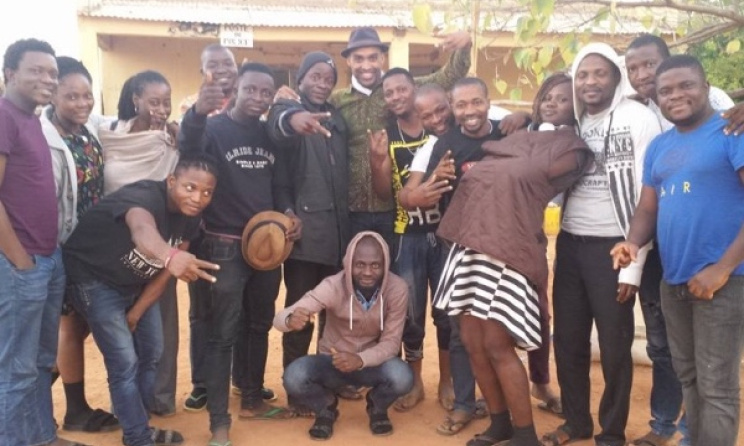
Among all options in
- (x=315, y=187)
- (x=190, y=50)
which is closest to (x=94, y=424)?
(x=315, y=187)

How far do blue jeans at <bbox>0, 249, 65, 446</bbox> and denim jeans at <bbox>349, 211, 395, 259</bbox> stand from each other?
1.79 metres

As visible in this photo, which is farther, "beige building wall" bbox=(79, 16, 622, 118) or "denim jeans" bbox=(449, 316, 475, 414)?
"beige building wall" bbox=(79, 16, 622, 118)

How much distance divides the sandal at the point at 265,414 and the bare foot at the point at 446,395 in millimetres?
967

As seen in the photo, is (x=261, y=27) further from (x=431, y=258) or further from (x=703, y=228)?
(x=703, y=228)

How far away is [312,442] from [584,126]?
236cm

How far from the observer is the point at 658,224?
3238 millimetres

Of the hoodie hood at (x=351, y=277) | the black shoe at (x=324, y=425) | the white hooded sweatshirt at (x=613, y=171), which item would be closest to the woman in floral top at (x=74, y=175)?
the black shoe at (x=324, y=425)

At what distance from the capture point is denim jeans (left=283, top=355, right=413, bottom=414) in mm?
4164

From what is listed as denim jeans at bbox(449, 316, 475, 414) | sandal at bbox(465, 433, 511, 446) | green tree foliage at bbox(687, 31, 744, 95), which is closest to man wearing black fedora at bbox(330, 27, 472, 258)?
denim jeans at bbox(449, 316, 475, 414)

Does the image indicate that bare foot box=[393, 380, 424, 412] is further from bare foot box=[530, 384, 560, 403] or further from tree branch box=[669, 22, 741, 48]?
tree branch box=[669, 22, 741, 48]

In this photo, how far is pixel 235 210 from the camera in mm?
4066

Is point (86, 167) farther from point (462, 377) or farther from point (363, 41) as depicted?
point (462, 377)

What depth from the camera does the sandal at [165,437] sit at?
3973 millimetres

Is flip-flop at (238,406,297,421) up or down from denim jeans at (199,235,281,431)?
down
